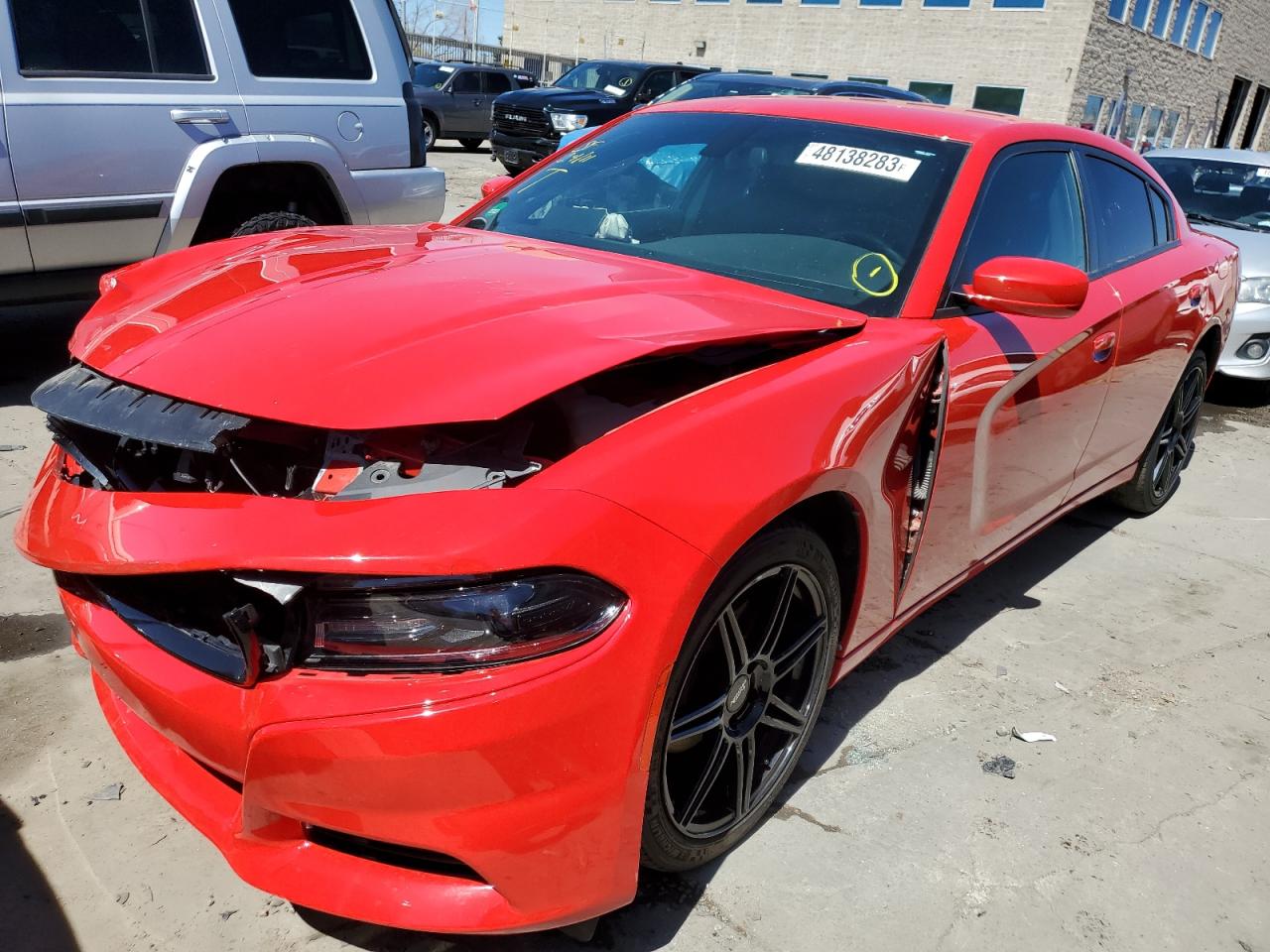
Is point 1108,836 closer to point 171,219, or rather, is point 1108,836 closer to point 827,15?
point 171,219

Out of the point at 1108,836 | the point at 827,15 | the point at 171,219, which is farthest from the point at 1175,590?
the point at 827,15

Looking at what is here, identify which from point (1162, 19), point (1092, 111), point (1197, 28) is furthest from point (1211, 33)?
point (1092, 111)

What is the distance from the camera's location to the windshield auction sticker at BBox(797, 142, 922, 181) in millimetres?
2771

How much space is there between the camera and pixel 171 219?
14.9 feet

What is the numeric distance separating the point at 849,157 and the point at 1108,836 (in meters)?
1.92

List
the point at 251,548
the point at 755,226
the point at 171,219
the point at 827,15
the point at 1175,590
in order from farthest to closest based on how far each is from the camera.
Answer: the point at 827,15, the point at 171,219, the point at 1175,590, the point at 755,226, the point at 251,548

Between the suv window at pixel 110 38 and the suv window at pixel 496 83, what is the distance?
1606 centimetres

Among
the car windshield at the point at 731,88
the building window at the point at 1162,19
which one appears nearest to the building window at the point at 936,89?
the building window at the point at 1162,19

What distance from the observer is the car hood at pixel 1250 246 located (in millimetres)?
6766

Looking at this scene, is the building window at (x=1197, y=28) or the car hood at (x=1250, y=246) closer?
the car hood at (x=1250, y=246)

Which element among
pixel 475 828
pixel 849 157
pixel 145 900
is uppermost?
pixel 849 157

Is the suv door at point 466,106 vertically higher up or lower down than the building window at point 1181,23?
lower down

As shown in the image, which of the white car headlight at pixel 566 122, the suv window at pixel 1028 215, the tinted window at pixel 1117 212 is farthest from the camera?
the white car headlight at pixel 566 122

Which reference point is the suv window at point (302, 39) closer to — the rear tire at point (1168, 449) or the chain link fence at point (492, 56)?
the rear tire at point (1168, 449)
